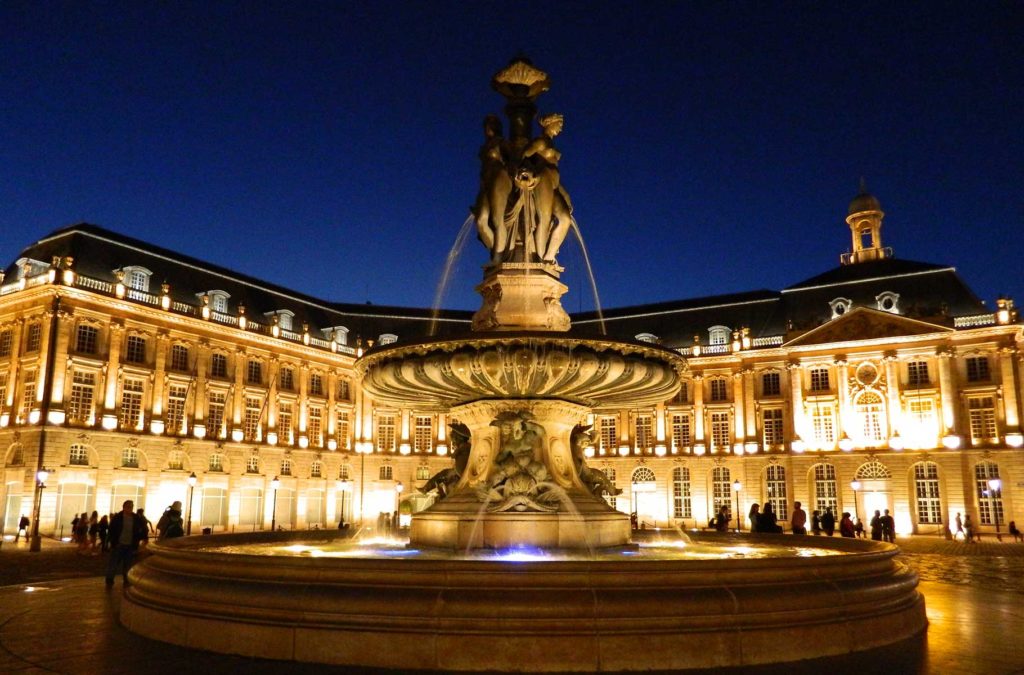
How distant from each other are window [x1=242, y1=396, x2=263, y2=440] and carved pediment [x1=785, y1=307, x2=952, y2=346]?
33.6m

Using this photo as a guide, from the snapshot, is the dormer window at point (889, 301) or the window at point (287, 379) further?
the window at point (287, 379)

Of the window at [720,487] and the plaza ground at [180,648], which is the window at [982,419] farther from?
the plaza ground at [180,648]

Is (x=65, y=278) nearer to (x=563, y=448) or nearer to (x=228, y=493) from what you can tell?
(x=228, y=493)

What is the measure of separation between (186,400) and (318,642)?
144 feet

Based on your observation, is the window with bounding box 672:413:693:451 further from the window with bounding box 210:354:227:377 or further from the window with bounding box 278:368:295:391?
the window with bounding box 210:354:227:377

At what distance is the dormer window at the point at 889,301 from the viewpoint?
2085 inches

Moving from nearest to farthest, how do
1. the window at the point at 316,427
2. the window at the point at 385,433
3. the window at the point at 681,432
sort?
the window at the point at 316,427
the window at the point at 681,432
the window at the point at 385,433

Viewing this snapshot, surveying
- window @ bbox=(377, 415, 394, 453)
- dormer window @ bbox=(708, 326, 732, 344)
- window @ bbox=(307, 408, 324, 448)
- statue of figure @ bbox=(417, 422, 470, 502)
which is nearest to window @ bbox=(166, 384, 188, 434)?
window @ bbox=(307, 408, 324, 448)

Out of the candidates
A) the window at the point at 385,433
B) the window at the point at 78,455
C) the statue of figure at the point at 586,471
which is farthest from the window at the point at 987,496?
the window at the point at 78,455

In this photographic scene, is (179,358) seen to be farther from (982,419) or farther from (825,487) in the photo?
(982,419)

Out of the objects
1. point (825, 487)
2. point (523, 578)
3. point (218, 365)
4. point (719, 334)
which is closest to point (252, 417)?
point (218, 365)

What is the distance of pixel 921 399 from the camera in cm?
5100

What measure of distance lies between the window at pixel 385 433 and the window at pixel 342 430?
2.54 m

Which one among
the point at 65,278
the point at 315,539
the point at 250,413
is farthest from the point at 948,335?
the point at 65,278
